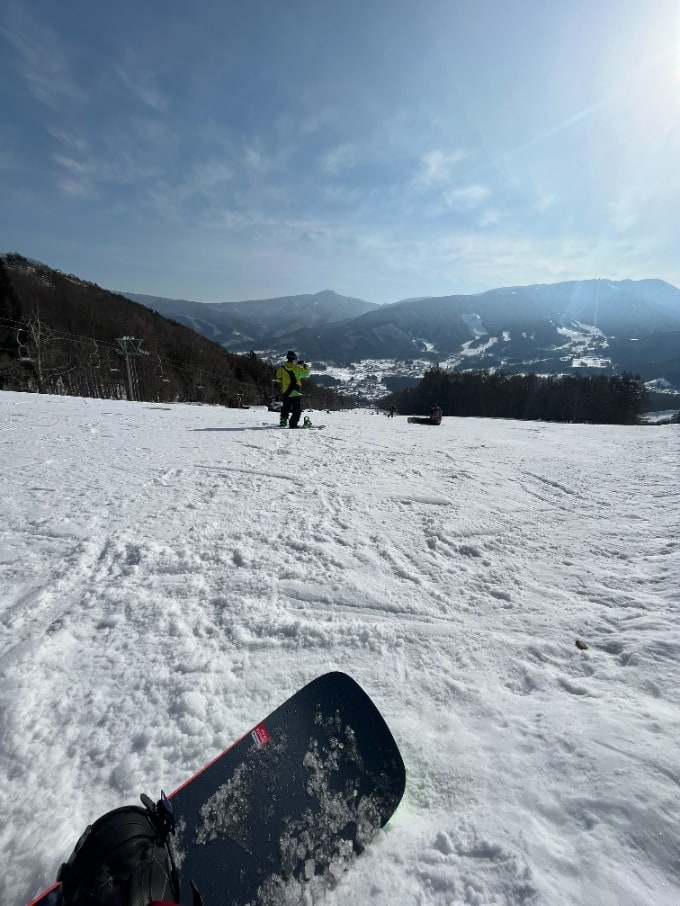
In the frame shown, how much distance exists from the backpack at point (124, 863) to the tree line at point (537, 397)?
2135 inches

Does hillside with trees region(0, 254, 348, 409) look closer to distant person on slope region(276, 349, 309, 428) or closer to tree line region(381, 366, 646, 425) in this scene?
tree line region(381, 366, 646, 425)

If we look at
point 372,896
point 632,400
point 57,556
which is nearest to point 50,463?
point 57,556

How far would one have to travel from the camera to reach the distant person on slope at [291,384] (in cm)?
1038

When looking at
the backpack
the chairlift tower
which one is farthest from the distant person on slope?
the chairlift tower

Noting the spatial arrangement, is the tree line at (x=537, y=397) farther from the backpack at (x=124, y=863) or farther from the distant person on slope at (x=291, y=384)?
the backpack at (x=124, y=863)

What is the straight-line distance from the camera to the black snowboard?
1481 mm

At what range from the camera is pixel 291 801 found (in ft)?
5.62


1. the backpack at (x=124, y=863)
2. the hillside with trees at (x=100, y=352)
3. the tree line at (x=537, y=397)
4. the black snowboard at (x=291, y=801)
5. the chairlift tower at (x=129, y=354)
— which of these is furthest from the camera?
the tree line at (x=537, y=397)

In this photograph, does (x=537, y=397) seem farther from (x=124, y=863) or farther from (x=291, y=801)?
(x=124, y=863)

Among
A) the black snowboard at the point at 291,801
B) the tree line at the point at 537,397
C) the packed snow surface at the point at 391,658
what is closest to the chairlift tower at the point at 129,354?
the packed snow surface at the point at 391,658

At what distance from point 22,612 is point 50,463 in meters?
4.05

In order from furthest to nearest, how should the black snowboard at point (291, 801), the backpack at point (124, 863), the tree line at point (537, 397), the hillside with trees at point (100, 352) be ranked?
the tree line at point (537, 397) → the hillside with trees at point (100, 352) → the black snowboard at point (291, 801) → the backpack at point (124, 863)

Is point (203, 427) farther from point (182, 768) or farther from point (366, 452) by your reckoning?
point (182, 768)

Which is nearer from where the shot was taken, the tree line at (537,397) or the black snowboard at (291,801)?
the black snowboard at (291,801)
